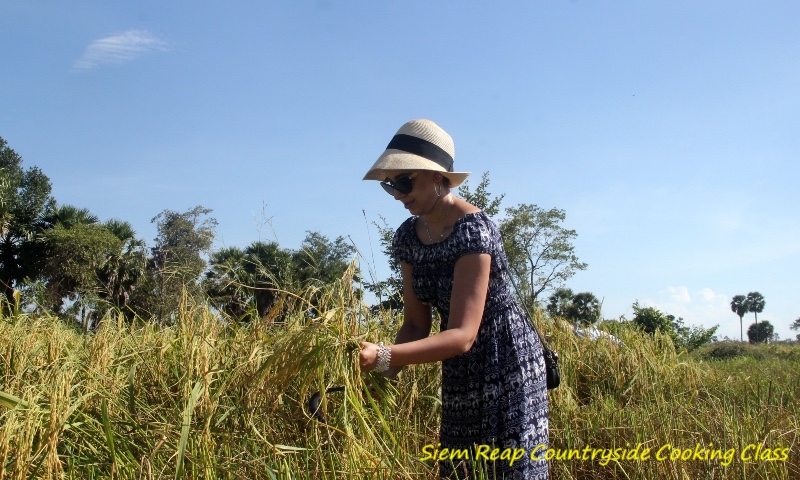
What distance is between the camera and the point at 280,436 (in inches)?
86.3

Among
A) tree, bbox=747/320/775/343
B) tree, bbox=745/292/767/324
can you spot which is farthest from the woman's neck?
tree, bbox=745/292/767/324

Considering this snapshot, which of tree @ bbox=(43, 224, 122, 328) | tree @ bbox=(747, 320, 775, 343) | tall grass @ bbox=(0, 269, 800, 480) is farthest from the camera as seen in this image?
tree @ bbox=(747, 320, 775, 343)

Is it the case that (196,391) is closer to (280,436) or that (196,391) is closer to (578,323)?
(280,436)

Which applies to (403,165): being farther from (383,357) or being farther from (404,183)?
(383,357)

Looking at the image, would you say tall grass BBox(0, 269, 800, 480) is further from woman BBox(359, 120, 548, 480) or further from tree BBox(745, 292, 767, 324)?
tree BBox(745, 292, 767, 324)

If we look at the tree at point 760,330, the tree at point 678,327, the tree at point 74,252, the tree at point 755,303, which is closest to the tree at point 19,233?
the tree at point 74,252

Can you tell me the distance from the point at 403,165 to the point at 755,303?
60.6 meters

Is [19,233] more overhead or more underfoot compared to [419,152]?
more overhead

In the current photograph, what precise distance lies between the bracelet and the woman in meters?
0.13

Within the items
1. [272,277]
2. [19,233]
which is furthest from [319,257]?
[19,233]

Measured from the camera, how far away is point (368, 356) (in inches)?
59.2

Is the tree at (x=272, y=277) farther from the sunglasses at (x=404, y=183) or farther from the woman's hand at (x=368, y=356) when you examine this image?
the sunglasses at (x=404, y=183)

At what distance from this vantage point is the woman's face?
1.81m

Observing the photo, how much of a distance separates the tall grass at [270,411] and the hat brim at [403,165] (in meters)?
0.33
